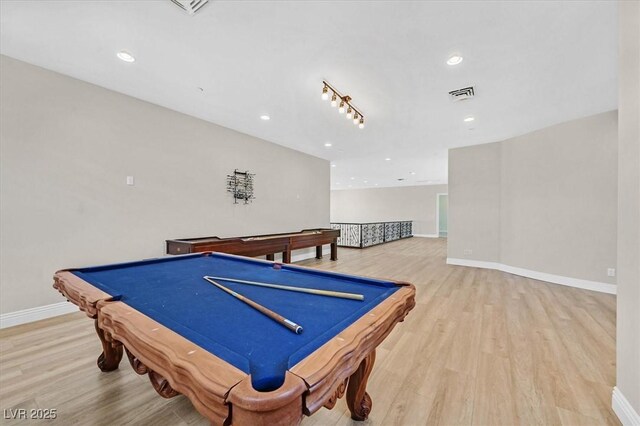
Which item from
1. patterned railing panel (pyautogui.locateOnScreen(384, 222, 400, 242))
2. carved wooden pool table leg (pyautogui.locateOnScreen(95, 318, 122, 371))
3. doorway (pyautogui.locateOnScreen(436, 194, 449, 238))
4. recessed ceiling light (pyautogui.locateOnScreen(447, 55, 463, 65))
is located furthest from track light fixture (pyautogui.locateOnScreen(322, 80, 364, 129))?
doorway (pyautogui.locateOnScreen(436, 194, 449, 238))

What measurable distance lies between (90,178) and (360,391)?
3652 mm

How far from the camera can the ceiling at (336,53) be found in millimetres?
1892

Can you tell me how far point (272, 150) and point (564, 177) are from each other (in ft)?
17.3

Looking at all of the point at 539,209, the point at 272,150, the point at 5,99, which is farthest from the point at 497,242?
the point at 5,99

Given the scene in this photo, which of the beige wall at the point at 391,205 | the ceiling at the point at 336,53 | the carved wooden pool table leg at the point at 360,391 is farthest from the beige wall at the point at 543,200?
the beige wall at the point at 391,205

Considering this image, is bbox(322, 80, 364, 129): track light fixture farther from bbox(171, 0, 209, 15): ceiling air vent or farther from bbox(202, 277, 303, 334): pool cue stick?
bbox(202, 277, 303, 334): pool cue stick

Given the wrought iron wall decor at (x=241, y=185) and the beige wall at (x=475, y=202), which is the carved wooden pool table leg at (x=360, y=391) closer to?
the wrought iron wall decor at (x=241, y=185)

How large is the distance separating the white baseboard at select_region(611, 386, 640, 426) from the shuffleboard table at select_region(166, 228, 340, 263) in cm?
378

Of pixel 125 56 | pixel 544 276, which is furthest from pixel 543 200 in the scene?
pixel 125 56

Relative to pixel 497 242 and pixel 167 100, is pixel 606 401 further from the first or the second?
pixel 167 100

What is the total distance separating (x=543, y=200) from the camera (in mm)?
4438

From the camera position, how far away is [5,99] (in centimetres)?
252

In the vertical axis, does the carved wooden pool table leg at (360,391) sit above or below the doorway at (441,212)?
below

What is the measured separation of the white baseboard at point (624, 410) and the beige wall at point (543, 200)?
134 inches
